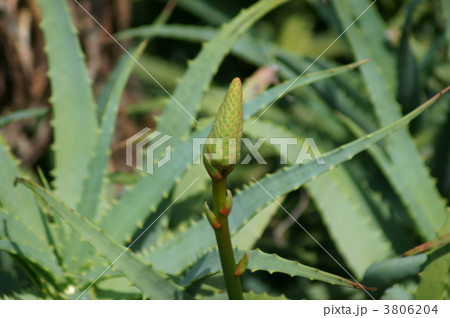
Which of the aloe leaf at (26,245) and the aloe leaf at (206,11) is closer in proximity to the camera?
the aloe leaf at (26,245)

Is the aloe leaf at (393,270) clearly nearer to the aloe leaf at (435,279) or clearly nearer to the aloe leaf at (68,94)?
the aloe leaf at (435,279)

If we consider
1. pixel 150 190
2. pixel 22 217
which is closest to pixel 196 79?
pixel 150 190

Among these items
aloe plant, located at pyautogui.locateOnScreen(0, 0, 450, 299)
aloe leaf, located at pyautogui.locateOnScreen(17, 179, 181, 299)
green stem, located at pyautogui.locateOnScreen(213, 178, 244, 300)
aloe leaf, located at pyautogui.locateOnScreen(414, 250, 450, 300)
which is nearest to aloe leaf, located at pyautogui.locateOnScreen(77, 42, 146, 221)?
aloe plant, located at pyautogui.locateOnScreen(0, 0, 450, 299)

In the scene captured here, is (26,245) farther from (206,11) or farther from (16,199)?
(206,11)

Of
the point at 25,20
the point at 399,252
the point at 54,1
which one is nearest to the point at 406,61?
the point at 399,252

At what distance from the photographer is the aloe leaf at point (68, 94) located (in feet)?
2.13

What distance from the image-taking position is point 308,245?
2.81 feet

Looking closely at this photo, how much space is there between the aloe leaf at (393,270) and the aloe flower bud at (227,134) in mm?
258

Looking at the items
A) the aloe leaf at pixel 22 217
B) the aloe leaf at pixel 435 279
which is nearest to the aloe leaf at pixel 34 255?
the aloe leaf at pixel 22 217

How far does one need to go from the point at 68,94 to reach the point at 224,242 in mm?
377

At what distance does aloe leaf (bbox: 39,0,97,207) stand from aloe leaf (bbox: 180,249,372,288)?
225 millimetres

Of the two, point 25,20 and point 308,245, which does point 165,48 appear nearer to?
point 25,20

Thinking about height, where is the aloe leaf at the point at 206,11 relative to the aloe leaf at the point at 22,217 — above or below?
above

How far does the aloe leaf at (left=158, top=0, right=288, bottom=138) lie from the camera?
0.61 metres
